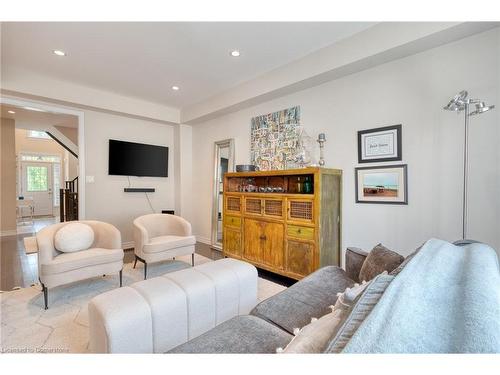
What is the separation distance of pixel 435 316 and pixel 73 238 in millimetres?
3169

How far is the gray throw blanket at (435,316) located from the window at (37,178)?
1140 centimetres

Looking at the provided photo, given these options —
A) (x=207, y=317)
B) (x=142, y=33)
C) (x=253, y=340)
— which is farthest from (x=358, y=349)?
(x=142, y=33)

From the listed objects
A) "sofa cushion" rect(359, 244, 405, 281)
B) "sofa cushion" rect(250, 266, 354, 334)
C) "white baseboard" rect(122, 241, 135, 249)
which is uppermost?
"sofa cushion" rect(359, 244, 405, 281)

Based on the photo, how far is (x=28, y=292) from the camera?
8.45ft

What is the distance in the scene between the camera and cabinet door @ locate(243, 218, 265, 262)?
323 cm

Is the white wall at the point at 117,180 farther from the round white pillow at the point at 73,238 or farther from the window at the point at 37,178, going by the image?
the window at the point at 37,178

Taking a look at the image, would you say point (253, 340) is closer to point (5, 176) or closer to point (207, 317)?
point (207, 317)

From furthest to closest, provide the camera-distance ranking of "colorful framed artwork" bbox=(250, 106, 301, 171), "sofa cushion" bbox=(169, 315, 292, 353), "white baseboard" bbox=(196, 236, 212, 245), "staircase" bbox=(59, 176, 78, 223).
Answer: "white baseboard" bbox=(196, 236, 212, 245) < "staircase" bbox=(59, 176, 78, 223) < "colorful framed artwork" bbox=(250, 106, 301, 171) < "sofa cushion" bbox=(169, 315, 292, 353)

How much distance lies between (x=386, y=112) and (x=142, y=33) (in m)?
2.72

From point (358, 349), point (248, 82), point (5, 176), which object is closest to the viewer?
point (358, 349)

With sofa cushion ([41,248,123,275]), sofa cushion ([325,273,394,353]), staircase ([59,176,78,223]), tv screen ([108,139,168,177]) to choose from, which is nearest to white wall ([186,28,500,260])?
sofa cushion ([325,273,394,353])

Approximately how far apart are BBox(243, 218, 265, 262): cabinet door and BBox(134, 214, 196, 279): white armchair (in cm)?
74

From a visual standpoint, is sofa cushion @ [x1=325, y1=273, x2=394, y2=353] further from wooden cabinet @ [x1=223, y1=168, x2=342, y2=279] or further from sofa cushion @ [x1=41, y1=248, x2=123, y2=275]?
sofa cushion @ [x1=41, y1=248, x2=123, y2=275]

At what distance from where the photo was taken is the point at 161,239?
323 cm
